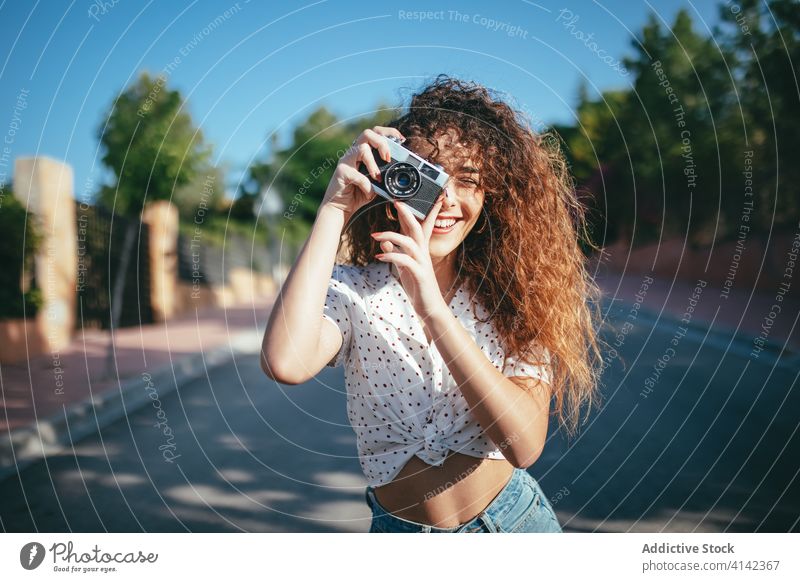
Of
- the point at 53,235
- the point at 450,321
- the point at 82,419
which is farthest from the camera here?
the point at 53,235

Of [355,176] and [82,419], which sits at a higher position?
[355,176]

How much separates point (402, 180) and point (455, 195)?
16cm

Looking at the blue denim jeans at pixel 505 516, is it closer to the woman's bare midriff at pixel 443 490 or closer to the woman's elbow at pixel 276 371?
the woman's bare midriff at pixel 443 490

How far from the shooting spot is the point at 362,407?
1335 millimetres

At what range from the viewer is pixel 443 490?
137 centimetres

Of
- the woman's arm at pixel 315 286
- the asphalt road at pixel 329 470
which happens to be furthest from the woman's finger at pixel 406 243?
the asphalt road at pixel 329 470

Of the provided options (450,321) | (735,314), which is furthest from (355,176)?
(735,314)

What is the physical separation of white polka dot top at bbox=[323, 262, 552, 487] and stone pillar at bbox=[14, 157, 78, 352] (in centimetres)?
636

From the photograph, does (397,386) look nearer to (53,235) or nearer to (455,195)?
(455,195)

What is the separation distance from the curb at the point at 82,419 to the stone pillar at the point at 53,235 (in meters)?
1.27

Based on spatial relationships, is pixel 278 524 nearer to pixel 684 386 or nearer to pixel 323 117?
pixel 323 117

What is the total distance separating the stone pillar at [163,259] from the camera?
11891mm

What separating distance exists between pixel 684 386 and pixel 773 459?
249 centimetres
